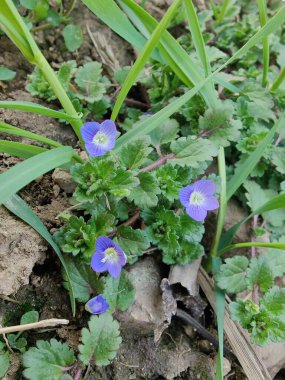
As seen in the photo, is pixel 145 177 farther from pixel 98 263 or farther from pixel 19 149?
pixel 19 149

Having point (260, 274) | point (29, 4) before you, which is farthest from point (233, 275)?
point (29, 4)

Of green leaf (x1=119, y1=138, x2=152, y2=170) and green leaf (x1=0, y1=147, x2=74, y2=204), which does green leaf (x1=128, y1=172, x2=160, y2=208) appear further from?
green leaf (x1=0, y1=147, x2=74, y2=204)

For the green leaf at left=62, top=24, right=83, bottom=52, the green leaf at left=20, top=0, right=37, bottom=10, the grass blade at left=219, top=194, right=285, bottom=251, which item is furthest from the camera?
the green leaf at left=62, top=24, right=83, bottom=52

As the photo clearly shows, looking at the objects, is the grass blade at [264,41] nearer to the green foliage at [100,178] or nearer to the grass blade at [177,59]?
the grass blade at [177,59]

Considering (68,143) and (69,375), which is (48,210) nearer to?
(68,143)

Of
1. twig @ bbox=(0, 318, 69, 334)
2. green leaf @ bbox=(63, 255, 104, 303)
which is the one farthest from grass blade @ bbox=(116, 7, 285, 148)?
twig @ bbox=(0, 318, 69, 334)
